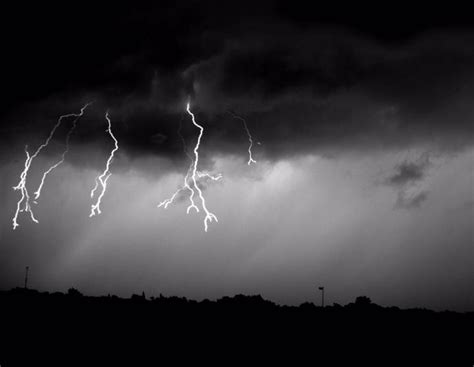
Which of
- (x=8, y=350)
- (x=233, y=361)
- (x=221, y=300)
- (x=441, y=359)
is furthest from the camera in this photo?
(x=221, y=300)

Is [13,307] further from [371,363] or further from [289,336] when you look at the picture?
[371,363]

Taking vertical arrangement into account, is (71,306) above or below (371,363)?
above

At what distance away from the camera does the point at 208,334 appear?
1993 inches

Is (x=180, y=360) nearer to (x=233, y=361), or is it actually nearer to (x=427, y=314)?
(x=233, y=361)

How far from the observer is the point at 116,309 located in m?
53.6

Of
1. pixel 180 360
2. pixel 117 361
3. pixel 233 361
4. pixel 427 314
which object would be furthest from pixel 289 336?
pixel 427 314

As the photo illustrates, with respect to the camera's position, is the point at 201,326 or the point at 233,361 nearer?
the point at 233,361

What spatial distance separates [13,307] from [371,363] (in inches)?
1398

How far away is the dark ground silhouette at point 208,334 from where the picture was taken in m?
44.3

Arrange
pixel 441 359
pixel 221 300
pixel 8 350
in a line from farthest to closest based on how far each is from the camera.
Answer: pixel 221 300, pixel 441 359, pixel 8 350

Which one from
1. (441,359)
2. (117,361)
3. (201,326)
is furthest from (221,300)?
(441,359)

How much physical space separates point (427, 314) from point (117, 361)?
40331mm

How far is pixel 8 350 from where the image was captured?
4209 centimetres

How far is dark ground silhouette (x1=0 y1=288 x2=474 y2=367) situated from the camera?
4431 centimetres
